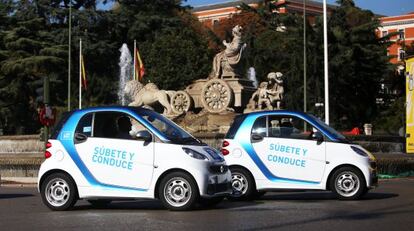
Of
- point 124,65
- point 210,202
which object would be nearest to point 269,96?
point 210,202

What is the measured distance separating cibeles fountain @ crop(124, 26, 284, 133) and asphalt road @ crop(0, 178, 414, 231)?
1717 centimetres

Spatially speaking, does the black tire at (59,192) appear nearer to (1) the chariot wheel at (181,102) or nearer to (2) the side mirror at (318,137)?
(2) the side mirror at (318,137)

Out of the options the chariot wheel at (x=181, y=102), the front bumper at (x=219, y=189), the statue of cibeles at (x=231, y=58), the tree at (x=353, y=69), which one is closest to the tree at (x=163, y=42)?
the tree at (x=353, y=69)

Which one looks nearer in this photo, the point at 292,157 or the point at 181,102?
the point at 292,157

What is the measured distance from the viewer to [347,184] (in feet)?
43.9

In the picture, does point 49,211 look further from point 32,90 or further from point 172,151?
point 32,90

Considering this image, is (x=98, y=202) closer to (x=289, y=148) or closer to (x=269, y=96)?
(x=289, y=148)

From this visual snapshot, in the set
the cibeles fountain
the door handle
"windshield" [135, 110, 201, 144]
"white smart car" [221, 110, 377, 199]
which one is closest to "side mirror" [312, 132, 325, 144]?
"white smart car" [221, 110, 377, 199]

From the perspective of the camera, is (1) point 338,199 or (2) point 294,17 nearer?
(1) point 338,199

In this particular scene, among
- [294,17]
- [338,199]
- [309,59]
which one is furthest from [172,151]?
[294,17]

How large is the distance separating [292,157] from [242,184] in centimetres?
108

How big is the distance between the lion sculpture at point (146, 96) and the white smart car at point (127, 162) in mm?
19579

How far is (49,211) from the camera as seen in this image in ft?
40.8

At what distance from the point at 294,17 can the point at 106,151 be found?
6235 cm
